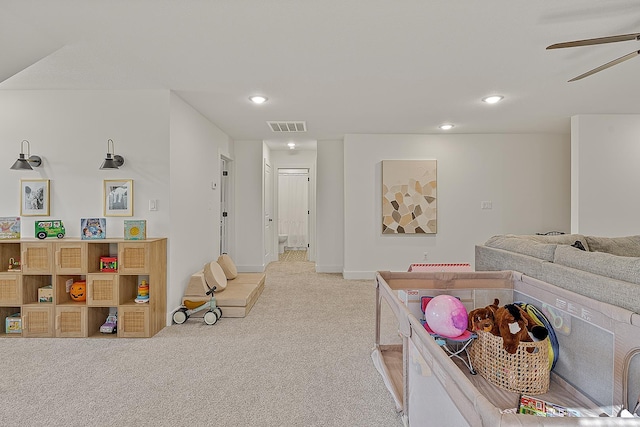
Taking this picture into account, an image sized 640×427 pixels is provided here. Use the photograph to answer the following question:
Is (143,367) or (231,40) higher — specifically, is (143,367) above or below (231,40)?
below

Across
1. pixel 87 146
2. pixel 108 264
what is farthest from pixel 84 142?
pixel 108 264

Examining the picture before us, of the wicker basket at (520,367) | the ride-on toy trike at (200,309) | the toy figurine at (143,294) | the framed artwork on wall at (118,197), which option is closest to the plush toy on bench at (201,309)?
the ride-on toy trike at (200,309)

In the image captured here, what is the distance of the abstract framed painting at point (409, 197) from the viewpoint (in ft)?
→ 16.5

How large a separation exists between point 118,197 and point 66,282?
91 cm

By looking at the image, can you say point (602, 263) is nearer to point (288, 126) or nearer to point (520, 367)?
point (520, 367)

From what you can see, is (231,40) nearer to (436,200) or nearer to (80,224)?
(80,224)

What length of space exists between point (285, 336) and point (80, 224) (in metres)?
2.27

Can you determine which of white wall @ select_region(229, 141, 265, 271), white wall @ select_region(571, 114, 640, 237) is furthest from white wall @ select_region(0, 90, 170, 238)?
white wall @ select_region(571, 114, 640, 237)

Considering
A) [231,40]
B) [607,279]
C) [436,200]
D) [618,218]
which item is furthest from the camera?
[436,200]

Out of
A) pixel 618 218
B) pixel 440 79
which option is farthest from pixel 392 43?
pixel 618 218

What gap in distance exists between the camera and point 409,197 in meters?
5.04

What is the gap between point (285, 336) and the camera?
9.59ft

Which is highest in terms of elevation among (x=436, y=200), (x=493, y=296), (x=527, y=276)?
(x=436, y=200)

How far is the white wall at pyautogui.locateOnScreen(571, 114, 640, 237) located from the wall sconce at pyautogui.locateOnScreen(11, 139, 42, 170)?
239 inches
